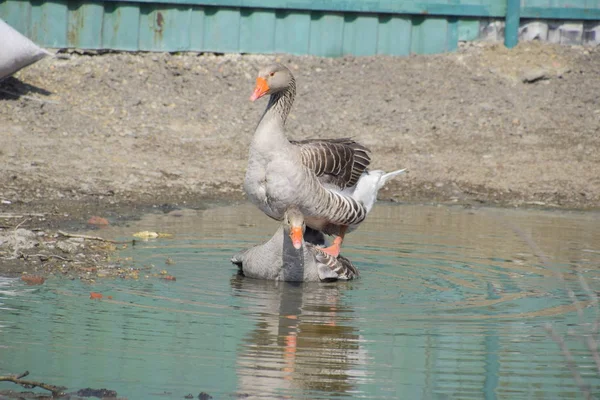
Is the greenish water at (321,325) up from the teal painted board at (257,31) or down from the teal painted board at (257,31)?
down

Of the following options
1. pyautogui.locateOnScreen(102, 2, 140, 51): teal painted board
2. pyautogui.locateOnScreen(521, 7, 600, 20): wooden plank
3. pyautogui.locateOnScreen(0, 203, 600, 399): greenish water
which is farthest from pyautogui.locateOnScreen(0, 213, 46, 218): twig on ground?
pyautogui.locateOnScreen(521, 7, 600, 20): wooden plank

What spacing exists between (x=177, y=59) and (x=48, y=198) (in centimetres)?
392

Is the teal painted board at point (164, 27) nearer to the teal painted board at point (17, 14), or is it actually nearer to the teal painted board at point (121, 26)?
the teal painted board at point (121, 26)

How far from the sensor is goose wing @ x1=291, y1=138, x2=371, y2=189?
7223mm

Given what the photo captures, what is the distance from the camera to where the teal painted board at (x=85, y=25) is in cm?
1163

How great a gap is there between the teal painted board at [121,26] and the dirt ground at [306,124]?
0.17 metres

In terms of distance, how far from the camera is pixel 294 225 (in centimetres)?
661

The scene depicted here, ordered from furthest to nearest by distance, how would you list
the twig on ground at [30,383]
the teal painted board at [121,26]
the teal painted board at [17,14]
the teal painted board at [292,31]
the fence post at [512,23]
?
the fence post at [512,23], the teal painted board at [292,31], the teal painted board at [121,26], the teal painted board at [17,14], the twig on ground at [30,383]

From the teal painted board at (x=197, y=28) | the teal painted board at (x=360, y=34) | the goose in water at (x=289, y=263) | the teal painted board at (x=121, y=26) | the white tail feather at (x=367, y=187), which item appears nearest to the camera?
the goose in water at (x=289, y=263)

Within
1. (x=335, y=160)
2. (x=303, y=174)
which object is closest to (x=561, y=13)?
(x=335, y=160)

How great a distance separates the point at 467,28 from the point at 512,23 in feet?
1.90

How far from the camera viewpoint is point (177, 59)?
1229 cm

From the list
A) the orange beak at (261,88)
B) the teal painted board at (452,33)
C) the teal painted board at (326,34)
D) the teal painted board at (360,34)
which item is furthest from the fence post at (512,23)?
the orange beak at (261,88)

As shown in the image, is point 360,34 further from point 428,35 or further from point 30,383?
point 30,383
